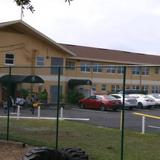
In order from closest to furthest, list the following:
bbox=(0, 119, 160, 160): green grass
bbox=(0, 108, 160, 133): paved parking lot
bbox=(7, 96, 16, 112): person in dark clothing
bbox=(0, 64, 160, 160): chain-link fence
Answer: bbox=(0, 64, 160, 160): chain-link fence
bbox=(0, 119, 160, 160): green grass
bbox=(7, 96, 16, 112): person in dark clothing
bbox=(0, 108, 160, 133): paved parking lot

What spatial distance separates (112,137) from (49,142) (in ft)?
13.0

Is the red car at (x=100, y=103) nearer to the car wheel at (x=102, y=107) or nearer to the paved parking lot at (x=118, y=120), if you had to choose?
the car wheel at (x=102, y=107)

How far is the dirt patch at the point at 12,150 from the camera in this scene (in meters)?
12.6

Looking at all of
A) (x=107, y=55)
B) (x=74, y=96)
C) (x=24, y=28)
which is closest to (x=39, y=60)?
(x=24, y=28)

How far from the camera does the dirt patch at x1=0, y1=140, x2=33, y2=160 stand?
1264cm

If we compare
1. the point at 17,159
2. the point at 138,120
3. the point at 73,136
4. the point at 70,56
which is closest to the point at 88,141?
the point at 73,136

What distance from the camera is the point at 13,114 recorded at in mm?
29172

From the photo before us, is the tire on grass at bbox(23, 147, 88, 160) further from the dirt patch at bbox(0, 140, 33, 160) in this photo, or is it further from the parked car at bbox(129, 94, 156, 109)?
the parked car at bbox(129, 94, 156, 109)

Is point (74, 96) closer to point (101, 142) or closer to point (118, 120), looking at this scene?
point (101, 142)

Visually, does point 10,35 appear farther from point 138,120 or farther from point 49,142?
point 49,142

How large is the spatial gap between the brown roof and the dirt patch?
40.5 meters

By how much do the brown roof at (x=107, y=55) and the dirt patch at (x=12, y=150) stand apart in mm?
40532

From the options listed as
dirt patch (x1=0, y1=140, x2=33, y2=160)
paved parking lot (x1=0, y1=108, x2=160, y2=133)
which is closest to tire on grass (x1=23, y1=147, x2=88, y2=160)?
dirt patch (x1=0, y1=140, x2=33, y2=160)

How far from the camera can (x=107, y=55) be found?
62719mm
